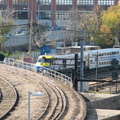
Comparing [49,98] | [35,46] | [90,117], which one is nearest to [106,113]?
[90,117]

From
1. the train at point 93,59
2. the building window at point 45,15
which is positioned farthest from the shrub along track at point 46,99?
the building window at point 45,15

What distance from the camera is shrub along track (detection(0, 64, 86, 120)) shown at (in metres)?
21.8

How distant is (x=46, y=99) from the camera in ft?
83.8

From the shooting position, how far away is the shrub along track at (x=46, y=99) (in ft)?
71.5

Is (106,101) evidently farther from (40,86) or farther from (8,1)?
(8,1)

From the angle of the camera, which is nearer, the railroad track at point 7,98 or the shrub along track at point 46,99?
the shrub along track at point 46,99

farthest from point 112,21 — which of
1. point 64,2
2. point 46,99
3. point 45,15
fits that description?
point 46,99

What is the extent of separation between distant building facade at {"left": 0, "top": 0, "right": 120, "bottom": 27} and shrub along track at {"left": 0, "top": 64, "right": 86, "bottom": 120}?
45.3 m

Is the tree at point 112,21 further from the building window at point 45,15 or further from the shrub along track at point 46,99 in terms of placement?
the shrub along track at point 46,99

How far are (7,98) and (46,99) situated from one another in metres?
2.24

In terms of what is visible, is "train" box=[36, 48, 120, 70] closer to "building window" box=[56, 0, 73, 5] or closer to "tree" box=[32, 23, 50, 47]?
"tree" box=[32, 23, 50, 47]

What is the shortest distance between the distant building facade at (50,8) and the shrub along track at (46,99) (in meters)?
45.3

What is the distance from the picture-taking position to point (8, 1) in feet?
259

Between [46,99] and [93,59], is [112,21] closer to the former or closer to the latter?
[93,59]
